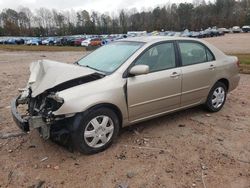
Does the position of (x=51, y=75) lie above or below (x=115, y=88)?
above

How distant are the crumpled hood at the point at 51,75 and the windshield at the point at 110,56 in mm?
338

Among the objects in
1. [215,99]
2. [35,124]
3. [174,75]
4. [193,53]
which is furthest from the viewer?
[215,99]

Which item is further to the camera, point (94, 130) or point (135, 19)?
point (135, 19)

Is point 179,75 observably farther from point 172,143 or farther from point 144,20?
point 144,20

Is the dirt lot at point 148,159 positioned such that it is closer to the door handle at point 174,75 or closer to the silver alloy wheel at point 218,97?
the silver alloy wheel at point 218,97

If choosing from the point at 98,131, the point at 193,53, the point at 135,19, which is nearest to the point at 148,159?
the point at 98,131

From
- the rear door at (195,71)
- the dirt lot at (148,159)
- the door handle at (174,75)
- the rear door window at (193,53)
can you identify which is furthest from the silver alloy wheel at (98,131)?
the rear door window at (193,53)

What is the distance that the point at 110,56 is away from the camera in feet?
15.8

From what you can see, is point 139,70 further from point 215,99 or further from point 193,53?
point 215,99

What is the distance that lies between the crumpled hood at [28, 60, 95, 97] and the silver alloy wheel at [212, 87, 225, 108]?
263 cm

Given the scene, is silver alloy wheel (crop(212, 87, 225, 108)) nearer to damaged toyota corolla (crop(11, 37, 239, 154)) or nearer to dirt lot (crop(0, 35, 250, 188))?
damaged toyota corolla (crop(11, 37, 239, 154))

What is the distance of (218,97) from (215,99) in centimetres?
9

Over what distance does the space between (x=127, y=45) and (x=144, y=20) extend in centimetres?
9892

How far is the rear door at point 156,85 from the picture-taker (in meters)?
4.35
